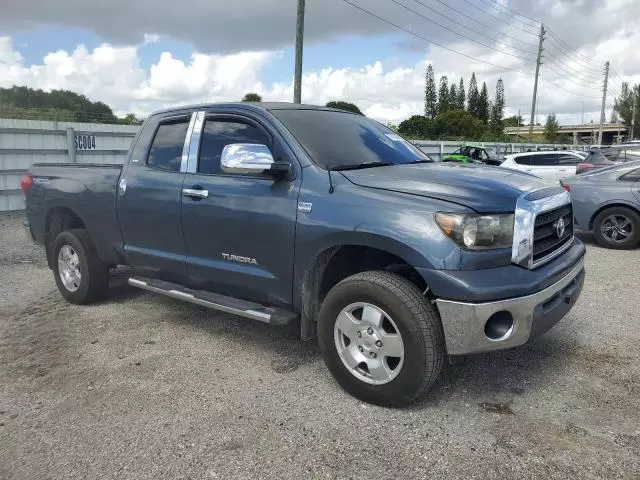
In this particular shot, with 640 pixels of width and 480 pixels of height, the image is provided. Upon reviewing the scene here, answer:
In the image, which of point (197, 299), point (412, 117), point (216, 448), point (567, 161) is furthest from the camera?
point (412, 117)

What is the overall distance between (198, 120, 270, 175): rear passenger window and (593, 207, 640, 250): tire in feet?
22.2

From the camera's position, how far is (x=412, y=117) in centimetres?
8025

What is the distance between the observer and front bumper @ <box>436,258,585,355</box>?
3.08 metres

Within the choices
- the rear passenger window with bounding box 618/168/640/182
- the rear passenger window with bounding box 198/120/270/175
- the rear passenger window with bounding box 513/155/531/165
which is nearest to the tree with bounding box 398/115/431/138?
the rear passenger window with bounding box 513/155/531/165

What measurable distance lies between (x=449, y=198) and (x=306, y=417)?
1537mm

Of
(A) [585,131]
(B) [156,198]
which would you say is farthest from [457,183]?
(A) [585,131]

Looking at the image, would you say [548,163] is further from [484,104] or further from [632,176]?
[484,104]

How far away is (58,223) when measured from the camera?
5836mm

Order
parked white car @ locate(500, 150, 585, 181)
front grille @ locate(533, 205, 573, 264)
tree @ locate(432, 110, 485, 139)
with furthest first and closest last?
tree @ locate(432, 110, 485, 139), parked white car @ locate(500, 150, 585, 181), front grille @ locate(533, 205, 573, 264)

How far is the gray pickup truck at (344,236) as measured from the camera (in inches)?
125

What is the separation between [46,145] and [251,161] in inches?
413

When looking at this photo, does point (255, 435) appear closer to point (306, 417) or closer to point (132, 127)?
point (306, 417)

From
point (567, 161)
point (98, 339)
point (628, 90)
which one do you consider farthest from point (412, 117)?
point (98, 339)

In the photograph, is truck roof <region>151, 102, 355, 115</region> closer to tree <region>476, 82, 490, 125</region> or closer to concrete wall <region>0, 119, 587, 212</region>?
concrete wall <region>0, 119, 587, 212</region>
